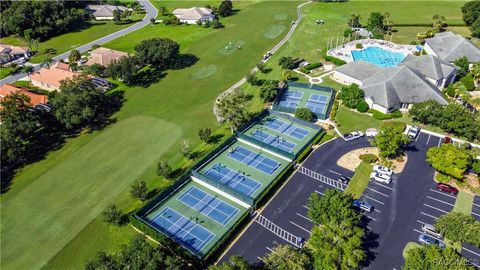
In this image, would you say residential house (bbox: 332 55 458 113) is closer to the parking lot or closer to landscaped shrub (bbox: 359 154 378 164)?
the parking lot

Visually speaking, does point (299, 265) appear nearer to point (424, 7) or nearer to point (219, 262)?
point (219, 262)

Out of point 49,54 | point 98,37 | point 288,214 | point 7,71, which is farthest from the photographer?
point 98,37

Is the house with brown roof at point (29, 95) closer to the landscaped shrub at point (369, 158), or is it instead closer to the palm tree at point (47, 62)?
the palm tree at point (47, 62)

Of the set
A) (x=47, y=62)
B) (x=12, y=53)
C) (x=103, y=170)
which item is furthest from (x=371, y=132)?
(x=12, y=53)

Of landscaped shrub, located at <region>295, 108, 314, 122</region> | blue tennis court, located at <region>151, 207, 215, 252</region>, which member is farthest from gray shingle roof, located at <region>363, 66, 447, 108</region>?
blue tennis court, located at <region>151, 207, 215, 252</region>

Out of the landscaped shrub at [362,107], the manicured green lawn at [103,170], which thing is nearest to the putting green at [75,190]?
the manicured green lawn at [103,170]

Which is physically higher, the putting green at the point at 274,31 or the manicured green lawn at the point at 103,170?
the putting green at the point at 274,31

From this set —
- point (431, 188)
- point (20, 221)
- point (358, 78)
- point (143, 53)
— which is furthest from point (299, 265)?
point (143, 53)
